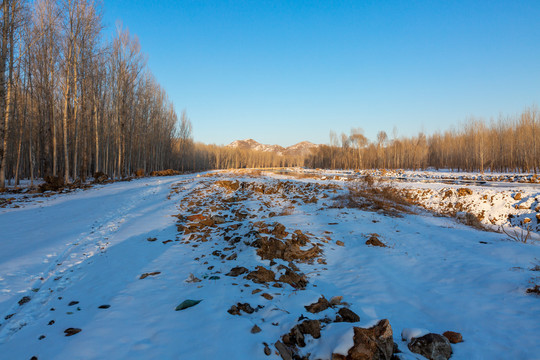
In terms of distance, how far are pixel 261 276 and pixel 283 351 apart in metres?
2.04

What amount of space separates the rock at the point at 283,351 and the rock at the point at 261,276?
71.9 inches

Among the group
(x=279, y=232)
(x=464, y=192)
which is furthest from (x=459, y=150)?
(x=279, y=232)

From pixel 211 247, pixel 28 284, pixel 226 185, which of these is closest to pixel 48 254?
pixel 28 284

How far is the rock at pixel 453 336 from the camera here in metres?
2.75

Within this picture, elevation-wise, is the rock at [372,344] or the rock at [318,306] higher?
the rock at [372,344]

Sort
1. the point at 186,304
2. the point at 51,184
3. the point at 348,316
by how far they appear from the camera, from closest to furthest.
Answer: the point at 348,316 < the point at 186,304 < the point at 51,184

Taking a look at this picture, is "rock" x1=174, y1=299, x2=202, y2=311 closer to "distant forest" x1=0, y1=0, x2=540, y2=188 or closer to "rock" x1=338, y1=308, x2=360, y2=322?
"rock" x1=338, y1=308, x2=360, y2=322

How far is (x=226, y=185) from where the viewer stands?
55.4 ft

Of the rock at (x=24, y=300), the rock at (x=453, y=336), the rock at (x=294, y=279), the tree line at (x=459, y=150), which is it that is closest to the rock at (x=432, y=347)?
the rock at (x=453, y=336)

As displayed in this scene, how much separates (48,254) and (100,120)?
87.4 ft

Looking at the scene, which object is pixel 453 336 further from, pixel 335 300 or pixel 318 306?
pixel 318 306

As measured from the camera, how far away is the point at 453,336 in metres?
2.78

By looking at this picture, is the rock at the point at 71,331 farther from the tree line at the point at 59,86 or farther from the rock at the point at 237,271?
the tree line at the point at 59,86

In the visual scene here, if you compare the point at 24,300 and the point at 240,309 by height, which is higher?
the point at 240,309
